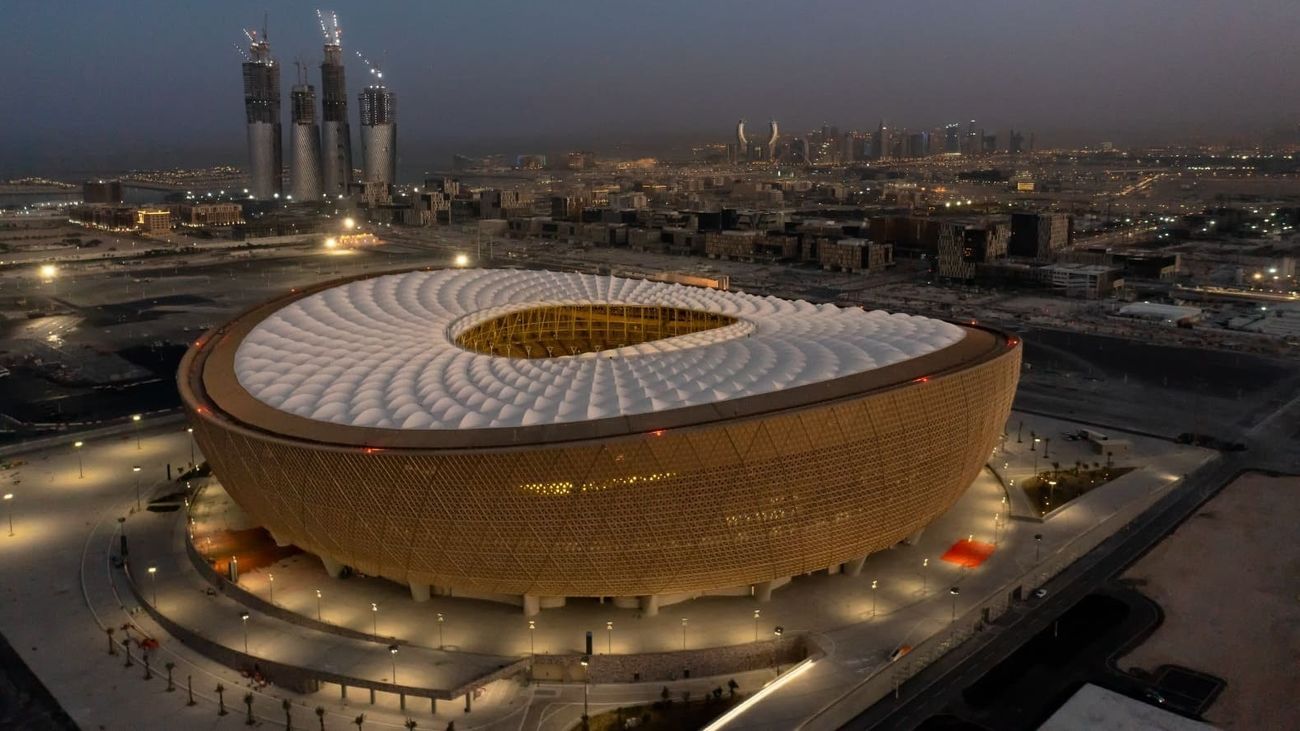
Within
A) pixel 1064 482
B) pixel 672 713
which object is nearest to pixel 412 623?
pixel 672 713

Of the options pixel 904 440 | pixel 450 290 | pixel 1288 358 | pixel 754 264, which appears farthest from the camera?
pixel 754 264

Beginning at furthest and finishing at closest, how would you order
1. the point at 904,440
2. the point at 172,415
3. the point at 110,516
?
the point at 172,415, the point at 110,516, the point at 904,440

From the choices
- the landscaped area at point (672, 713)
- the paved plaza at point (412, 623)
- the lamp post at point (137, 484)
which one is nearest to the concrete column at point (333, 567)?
the paved plaza at point (412, 623)

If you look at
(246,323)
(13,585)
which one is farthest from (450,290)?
(13,585)

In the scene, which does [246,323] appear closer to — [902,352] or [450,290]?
[450,290]

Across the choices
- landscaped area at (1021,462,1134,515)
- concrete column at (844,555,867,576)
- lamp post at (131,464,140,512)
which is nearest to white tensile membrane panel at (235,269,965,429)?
concrete column at (844,555,867,576)

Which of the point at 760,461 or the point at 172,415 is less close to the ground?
the point at 760,461
